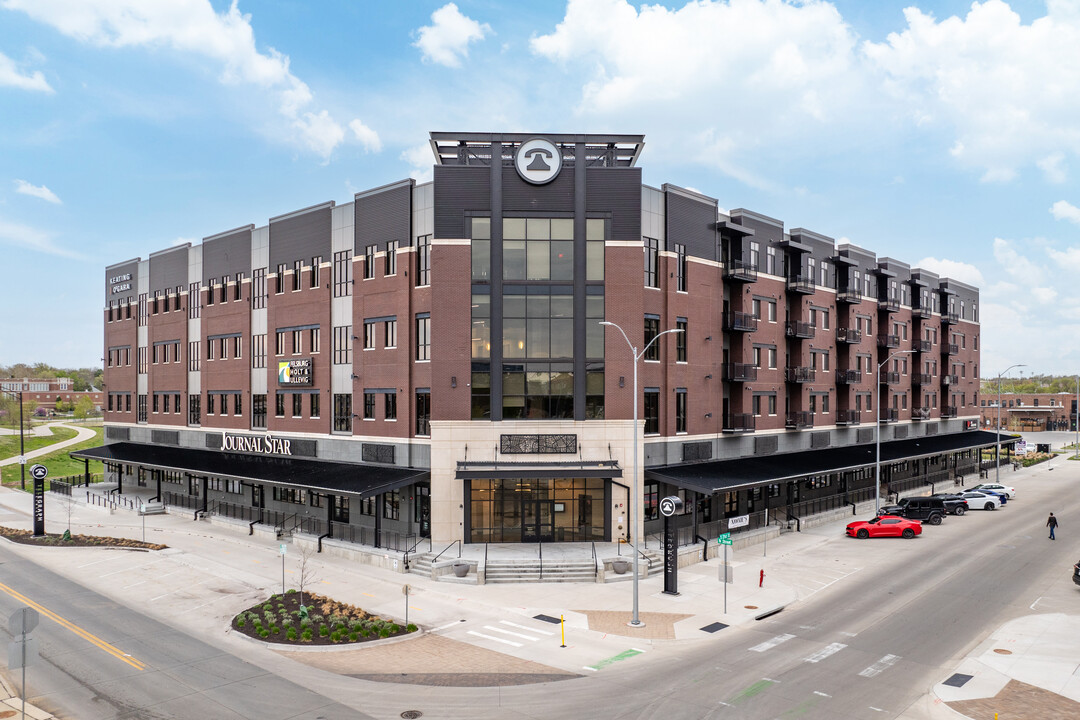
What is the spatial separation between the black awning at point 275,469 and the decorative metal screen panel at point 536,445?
476 centimetres

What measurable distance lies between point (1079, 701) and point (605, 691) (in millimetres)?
12462

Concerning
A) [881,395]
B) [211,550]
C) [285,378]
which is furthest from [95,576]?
[881,395]

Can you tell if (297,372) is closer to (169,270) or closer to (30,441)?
(169,270)

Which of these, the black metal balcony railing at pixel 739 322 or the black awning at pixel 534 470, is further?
the black metal balcony railing at pixel 739 322

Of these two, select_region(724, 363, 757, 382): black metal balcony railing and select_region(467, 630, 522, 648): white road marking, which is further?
select_region(724, 363, 757, 382): black metal balcony railing

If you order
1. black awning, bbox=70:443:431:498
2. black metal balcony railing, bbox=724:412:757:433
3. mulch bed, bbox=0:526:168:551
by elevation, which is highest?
black metal balcony railing, bbox=724:412:757:433

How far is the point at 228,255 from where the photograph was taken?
5103 centimetres

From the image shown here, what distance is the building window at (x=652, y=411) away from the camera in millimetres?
39125

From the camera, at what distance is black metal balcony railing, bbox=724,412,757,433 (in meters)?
44.2

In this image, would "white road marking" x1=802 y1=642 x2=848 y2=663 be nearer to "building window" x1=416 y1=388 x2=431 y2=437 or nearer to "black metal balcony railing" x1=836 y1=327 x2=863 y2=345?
"building window" x1=416 y1=388 x2=431 y2=437

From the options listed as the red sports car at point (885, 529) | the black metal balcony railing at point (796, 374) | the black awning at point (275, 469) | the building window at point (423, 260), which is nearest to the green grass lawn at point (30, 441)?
the black awning at point (275, 469)

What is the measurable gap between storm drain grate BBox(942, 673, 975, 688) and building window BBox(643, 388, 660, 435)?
822 inches

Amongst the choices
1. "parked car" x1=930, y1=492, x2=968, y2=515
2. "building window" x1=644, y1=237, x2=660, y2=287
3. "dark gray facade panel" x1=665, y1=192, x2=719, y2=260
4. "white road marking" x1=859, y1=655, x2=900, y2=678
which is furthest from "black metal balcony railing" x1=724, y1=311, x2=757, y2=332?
"white road marking" x1=859, y1=655, x2=900, y2=678

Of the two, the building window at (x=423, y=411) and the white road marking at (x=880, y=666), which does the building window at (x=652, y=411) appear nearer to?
the building window at (x=423, y=411)
